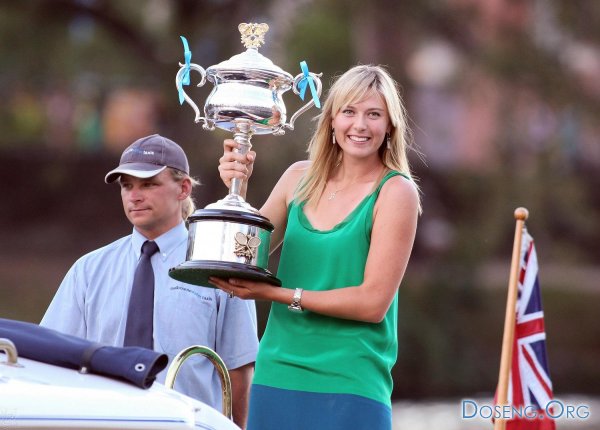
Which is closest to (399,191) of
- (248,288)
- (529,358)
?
(248,288)

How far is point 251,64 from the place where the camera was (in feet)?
15.0

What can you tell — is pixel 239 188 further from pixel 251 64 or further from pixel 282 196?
pixel 251 64

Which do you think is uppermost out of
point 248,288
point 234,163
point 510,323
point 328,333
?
point 234,163

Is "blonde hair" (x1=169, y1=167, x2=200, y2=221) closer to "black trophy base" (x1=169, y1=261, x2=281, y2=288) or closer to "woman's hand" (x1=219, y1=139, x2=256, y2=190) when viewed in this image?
"woman's hand" (x1=219, y1=139, x2=256, y2=190)

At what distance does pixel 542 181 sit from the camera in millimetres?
17344

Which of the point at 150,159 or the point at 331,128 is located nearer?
the point at 331,128

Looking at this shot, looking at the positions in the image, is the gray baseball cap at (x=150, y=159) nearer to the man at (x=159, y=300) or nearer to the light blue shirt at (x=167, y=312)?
the man at (x=159, y=300)

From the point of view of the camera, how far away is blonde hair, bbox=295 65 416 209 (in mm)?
4203

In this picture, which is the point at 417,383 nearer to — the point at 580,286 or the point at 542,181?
the point at 542,181

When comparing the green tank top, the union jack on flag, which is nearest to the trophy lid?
the green tank top

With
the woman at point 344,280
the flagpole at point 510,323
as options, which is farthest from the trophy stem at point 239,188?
the flagpole at point 510,323

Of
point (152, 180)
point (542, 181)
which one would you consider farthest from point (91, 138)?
point (152, 180)

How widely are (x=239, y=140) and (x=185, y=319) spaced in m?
0.71

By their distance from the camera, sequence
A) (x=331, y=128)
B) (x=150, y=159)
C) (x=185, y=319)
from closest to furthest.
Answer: (x=331, y=128)
(x=185, y=319)
(x=150, y=159)
